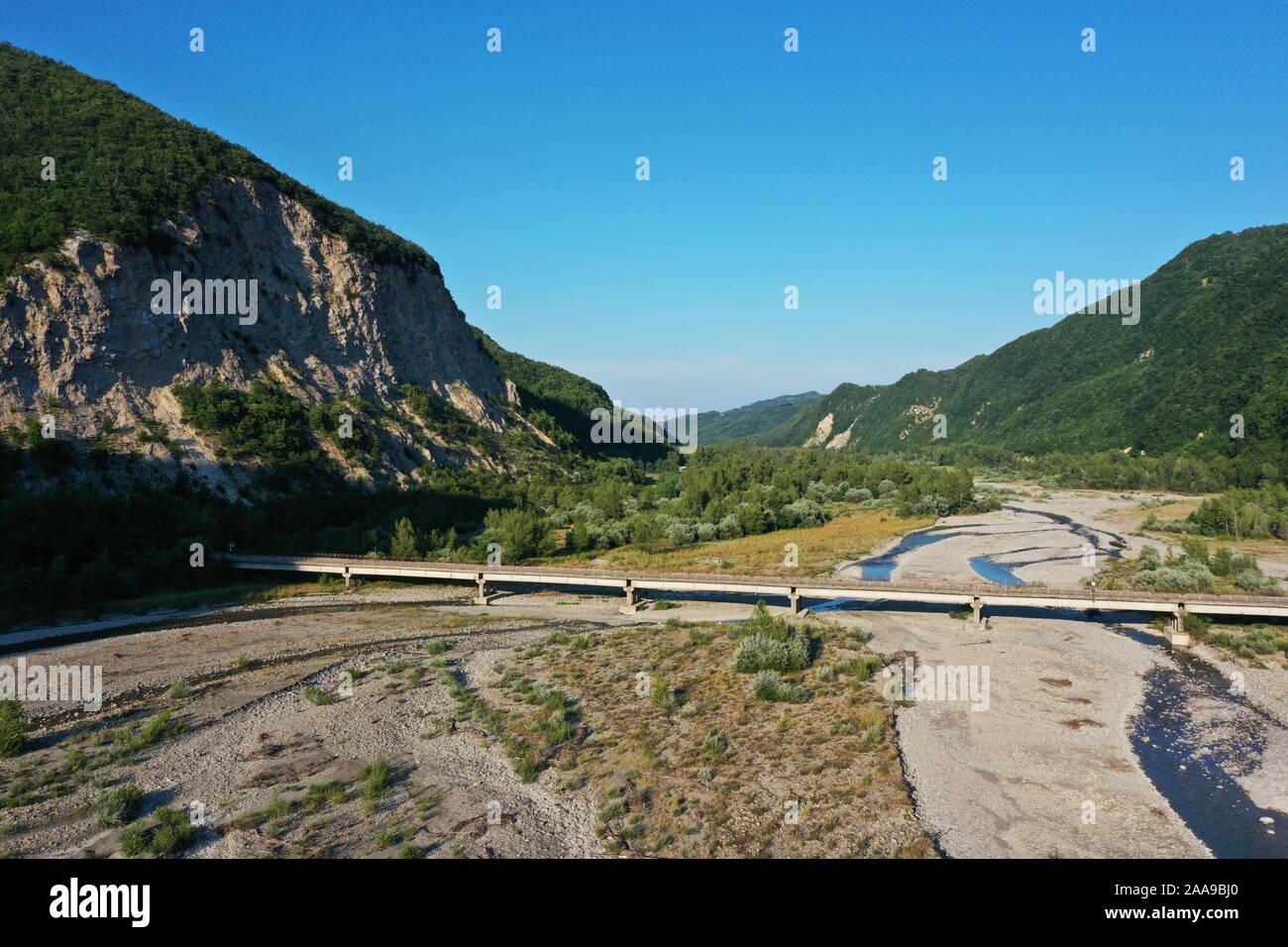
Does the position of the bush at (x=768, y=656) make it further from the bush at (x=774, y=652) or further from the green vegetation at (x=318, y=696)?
the green vegetation at (x=318, y=696)

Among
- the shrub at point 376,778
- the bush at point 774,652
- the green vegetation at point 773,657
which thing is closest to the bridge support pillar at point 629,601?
→ the green vegetation at point 773,657

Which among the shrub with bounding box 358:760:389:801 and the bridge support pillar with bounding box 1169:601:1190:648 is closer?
the shrub with bounding box 358:760:389:801

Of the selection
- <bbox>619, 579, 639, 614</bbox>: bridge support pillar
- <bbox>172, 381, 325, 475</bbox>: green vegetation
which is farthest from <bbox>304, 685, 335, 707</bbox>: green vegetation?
<bbox>172, 381, 325, 475</bbox>: green vegetation

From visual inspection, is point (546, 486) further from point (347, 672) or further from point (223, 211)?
point (347, 672)

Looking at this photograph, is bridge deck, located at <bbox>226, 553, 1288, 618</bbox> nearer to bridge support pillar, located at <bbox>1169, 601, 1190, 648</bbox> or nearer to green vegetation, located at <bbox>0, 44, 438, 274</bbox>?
bridge support pillar, located at <bbox>1169, 601, 1190, 648</bbox>

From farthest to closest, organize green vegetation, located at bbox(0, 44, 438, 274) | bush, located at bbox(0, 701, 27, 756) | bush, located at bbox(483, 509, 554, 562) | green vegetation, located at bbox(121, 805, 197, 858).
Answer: green vegetation, located at bbox(0, 44, 438, 274) < bush, located at bbox(483, 509, 554, 562) < bush, located at bbox(0, 701, 27, 756) < green vegetation, located at bbox(121, 805, 197, 858)
